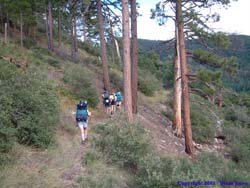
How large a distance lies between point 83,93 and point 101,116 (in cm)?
180

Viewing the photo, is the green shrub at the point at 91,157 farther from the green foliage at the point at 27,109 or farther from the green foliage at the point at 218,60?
the green foliage at the point at 218,60

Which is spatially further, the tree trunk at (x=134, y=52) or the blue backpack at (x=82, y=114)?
the tree trunk at (x=134, y=52)

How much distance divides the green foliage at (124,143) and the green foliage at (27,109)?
1.53 meters

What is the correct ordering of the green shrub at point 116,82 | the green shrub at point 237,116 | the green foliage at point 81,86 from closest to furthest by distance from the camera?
the green foliage at point 81,86
the green shrub at point 116,82
the green shrub at point 237,116

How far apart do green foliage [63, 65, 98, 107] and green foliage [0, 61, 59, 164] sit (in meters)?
7.91

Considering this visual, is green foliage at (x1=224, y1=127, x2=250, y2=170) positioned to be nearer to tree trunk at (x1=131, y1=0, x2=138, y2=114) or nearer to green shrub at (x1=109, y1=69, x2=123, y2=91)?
tree trunk at (x1=131, y1=0, x2=138, y2=114)

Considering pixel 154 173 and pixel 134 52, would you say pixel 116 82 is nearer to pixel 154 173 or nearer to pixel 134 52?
pixel 134 52

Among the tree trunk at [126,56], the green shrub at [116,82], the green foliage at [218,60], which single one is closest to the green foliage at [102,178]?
the tree trunk at [126,56]

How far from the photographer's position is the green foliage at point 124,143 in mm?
10962

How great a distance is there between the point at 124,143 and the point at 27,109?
2.72 m

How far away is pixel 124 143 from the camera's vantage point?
1119 cm

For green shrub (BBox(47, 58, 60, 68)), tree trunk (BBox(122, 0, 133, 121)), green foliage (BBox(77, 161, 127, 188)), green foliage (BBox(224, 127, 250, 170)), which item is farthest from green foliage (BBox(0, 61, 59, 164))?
green shrub (BBox(47, 58, 60, 68))

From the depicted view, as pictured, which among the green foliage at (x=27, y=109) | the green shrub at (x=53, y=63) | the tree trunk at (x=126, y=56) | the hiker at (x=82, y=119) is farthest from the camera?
the green shrub at (x=53, y=63)

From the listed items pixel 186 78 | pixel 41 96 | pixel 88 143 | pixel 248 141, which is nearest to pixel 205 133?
pixel 248 141
